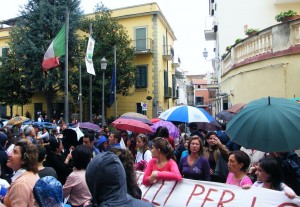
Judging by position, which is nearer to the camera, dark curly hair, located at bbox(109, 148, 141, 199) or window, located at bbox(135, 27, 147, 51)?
dark curly hair, located at bbox(109, 148, 141, 199)

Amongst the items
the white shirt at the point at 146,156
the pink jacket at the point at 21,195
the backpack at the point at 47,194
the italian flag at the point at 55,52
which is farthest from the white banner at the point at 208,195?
the italian flag at the point at 55,52

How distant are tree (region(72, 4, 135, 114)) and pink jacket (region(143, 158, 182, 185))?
22.5 m

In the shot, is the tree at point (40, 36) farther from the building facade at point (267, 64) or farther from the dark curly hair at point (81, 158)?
the dark curly hair at point (81, 158)

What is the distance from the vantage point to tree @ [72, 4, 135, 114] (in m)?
27.5

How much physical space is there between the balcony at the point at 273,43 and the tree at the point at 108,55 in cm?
1577

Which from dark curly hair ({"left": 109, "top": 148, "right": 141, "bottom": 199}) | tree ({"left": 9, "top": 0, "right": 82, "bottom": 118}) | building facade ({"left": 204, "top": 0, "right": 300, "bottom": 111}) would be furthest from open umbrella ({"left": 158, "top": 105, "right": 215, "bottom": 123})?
tree ({"left": 9, "top": 0, "right": 82, "bottom": 118})

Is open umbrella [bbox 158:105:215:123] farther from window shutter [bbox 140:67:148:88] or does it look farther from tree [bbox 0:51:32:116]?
window shutter [bbox 140:67:148:88]

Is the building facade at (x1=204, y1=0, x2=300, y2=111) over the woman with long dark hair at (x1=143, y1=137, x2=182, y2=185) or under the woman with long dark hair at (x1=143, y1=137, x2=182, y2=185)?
over

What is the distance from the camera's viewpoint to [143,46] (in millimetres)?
31625

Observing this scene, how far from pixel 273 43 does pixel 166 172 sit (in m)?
7.37

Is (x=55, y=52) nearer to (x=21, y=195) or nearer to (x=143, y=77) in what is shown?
(x=21, y=195)

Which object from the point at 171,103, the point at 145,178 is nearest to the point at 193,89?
the point at 171,103

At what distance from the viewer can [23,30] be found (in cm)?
2722

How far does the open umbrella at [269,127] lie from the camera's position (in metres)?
4.29
